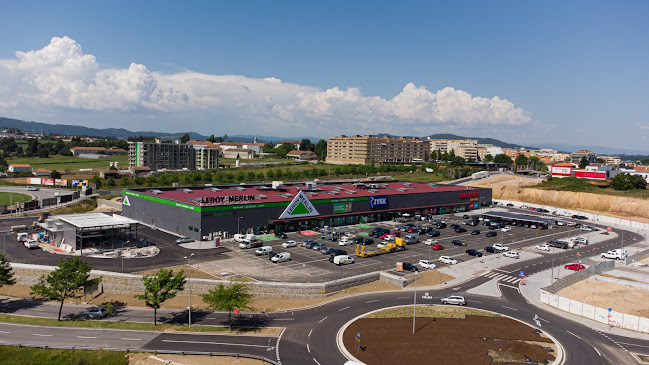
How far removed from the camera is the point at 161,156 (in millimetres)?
178125

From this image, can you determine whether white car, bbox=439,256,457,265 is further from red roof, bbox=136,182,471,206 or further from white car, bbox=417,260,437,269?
red roof, bbox=136,182,471,206

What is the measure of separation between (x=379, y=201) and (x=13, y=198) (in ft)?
300

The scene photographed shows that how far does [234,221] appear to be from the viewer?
225ft

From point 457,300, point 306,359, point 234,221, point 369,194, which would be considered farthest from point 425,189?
point 306,359

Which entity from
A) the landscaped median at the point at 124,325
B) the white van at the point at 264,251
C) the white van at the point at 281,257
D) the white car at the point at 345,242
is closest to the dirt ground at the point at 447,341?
the landscaped median at the point at 124,325

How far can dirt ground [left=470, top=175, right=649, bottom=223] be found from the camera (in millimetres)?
105938

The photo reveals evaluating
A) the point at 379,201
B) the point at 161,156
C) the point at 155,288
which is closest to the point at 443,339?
the point at 155,288

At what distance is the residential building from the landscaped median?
140961 millimetres

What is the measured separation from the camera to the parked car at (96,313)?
4138 cm

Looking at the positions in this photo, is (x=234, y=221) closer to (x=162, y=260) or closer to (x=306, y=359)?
(x=162, y=260)

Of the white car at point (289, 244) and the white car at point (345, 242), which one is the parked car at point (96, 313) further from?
the white car at point (345, 242)

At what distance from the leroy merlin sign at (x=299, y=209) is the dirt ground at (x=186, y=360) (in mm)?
42168

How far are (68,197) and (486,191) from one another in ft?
348

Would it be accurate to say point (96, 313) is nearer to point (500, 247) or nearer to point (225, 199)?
point (225, 199)
